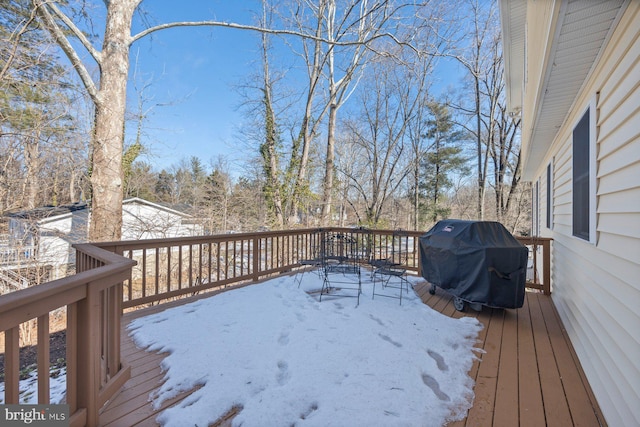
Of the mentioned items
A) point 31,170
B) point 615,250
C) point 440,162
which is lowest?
point 615,250

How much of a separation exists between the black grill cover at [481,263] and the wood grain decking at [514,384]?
1.12 ft

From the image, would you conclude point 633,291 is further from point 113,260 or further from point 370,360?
point 113,260

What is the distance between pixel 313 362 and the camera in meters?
2.13

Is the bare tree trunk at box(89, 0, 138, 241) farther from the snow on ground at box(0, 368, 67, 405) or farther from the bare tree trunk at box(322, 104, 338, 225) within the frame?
the bare tree trunk at box(322, 104, 338, 225)

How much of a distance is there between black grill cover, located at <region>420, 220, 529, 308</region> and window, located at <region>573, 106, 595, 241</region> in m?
0.63

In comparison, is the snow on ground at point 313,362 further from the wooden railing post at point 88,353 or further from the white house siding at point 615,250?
the white house siding at point 615,250

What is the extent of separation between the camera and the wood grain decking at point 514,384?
5.38 feet

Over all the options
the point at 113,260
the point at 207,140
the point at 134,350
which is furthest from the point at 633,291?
the point at 207,140

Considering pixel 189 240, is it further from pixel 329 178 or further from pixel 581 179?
pixel 329 178

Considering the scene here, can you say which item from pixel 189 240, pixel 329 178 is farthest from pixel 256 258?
pixel 329 178

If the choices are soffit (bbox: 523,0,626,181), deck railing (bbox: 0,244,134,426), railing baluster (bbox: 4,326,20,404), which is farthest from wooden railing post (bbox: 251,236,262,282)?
soffit (bbox: 523,0,626,181)

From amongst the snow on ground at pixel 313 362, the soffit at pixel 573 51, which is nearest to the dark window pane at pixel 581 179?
the soffit at pixel 573 51

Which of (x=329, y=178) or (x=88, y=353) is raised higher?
(x=329, y=178)

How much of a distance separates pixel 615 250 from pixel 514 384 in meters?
1.11
